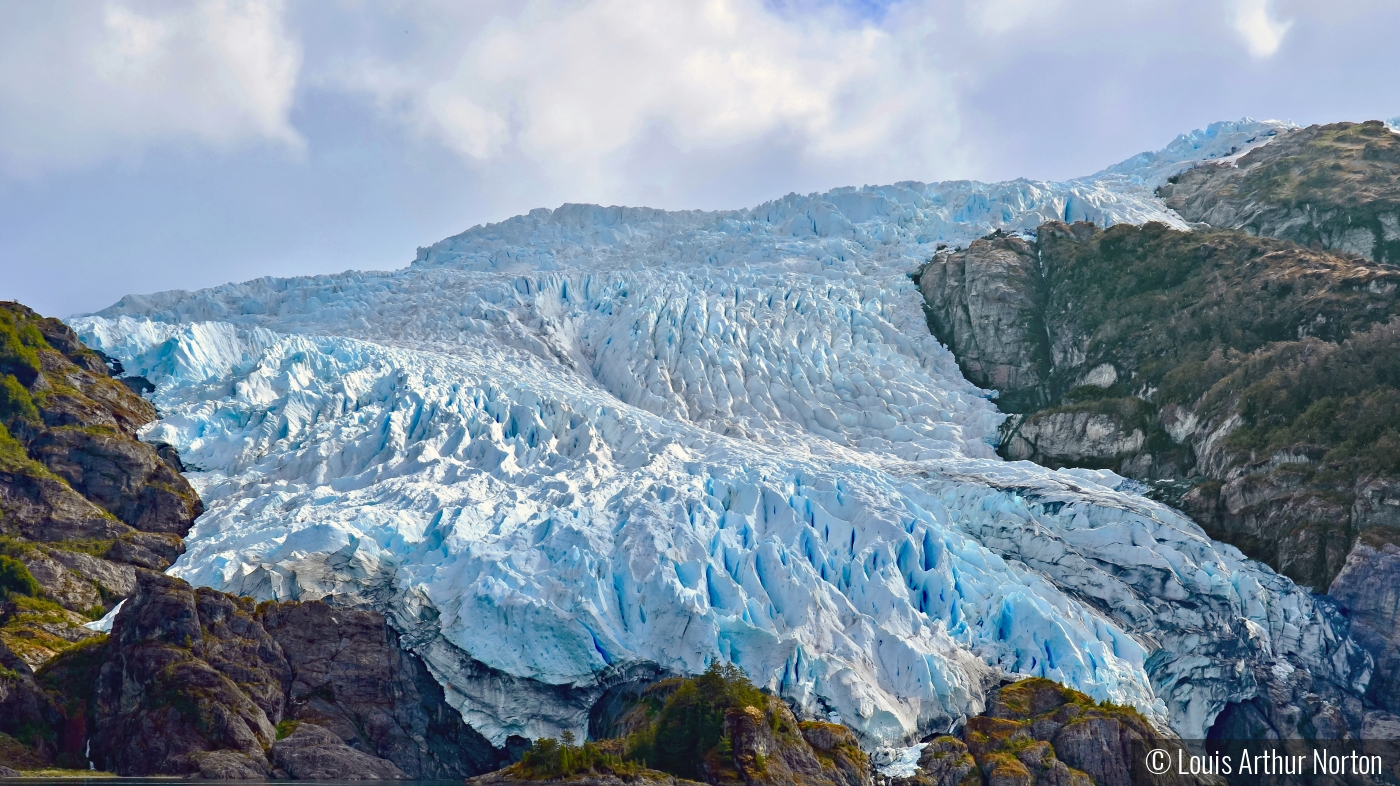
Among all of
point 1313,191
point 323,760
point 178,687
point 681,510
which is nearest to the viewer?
point 178,687

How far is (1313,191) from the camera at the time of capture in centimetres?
8338

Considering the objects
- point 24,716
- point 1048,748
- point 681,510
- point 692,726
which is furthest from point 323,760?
point 1048,748

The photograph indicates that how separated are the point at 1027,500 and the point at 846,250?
35.7m

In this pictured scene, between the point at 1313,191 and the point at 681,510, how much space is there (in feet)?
180

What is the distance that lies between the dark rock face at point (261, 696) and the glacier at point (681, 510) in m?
1.50

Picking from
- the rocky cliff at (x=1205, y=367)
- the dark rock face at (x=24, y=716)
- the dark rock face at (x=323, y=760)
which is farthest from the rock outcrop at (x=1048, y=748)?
the dark rock face at (x=24, y=716)

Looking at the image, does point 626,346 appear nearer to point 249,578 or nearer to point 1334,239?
point 249,578

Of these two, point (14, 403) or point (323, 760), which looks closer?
point (323, 760)

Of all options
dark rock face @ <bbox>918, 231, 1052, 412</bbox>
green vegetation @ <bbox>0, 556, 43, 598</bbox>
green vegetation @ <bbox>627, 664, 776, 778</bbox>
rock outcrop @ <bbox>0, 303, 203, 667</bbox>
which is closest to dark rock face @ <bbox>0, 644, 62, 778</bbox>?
rock outcrop @ <bbox>0, 303, 203, 667</bbox>

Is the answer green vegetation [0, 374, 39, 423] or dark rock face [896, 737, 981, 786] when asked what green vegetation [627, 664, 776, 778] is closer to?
dark rock face [896, 737, 981, 786]

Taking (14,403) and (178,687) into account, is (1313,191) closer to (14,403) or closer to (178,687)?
(178,687)

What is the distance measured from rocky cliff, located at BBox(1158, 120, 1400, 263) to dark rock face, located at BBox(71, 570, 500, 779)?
62.4 m

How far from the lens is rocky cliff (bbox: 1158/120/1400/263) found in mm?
78125

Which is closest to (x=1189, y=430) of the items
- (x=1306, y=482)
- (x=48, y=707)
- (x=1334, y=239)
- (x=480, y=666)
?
(x=1306, y=482)
